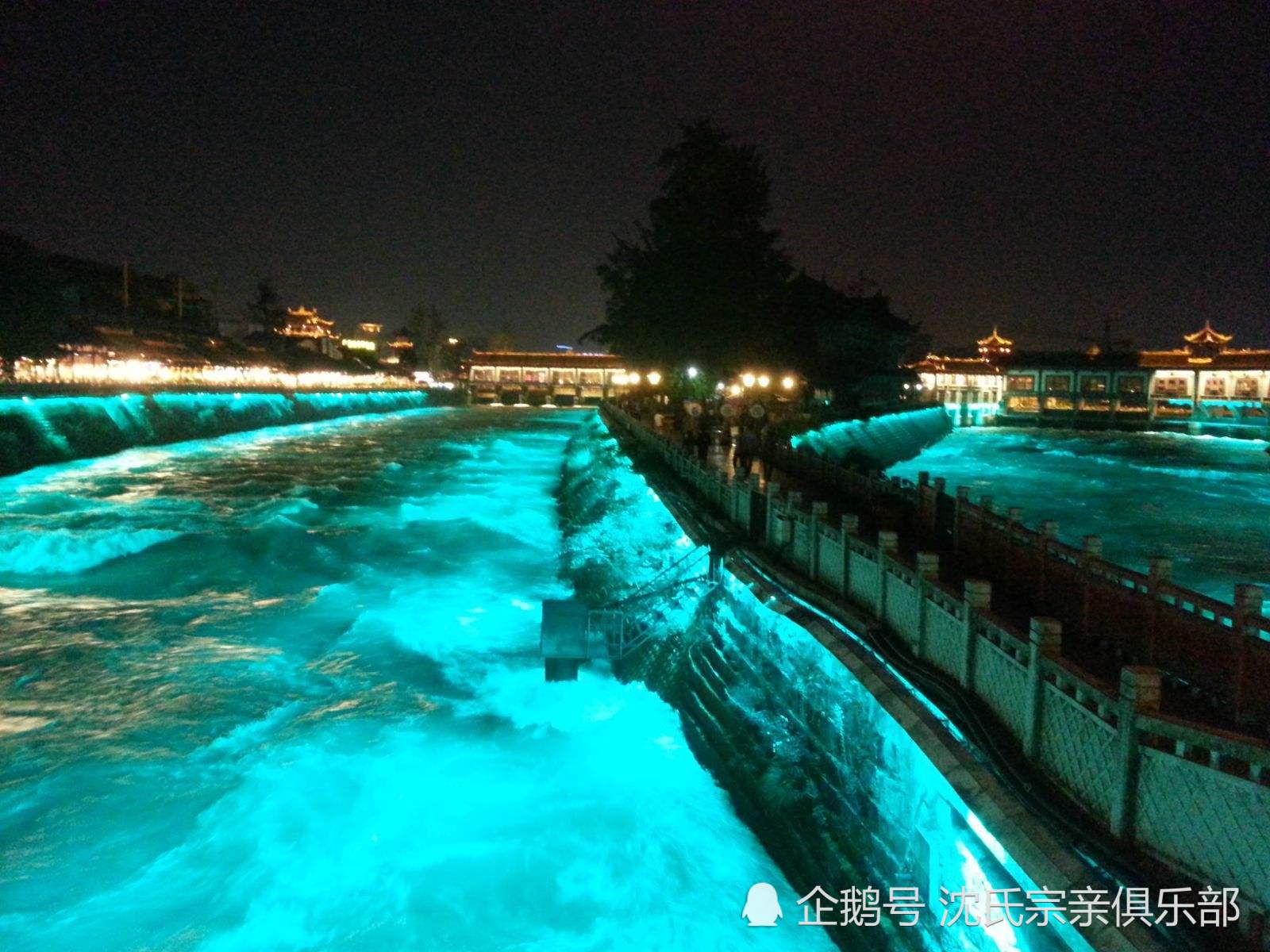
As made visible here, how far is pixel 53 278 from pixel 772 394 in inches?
1425

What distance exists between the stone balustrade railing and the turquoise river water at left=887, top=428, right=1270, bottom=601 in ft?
32.7

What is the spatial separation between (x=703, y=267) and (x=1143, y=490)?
2026 cm

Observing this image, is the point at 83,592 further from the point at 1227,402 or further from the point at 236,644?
the point at 1227,402

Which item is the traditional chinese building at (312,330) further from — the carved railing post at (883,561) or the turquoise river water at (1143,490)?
the carved railing post at (883,561)

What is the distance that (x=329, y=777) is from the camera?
30.8ft

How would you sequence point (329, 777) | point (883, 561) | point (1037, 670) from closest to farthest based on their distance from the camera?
point (1037, 670), point (883, 561), point (329, 777)

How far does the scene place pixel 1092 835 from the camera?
461 centimetres

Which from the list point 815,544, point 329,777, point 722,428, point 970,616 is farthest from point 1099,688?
point 722,428

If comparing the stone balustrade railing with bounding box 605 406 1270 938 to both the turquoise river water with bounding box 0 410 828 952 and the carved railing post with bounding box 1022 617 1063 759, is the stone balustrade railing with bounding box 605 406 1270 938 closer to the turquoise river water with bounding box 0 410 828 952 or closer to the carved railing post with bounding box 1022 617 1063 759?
the carved railing post with bounding box 1022 617 1063 759

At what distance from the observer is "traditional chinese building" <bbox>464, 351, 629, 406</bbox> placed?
9294 cm

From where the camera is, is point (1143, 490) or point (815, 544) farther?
point (1143, 490)

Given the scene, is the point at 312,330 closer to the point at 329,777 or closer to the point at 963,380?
the point at 963,380

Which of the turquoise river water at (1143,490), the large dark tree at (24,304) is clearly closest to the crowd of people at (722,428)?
the turquoise river water at (1143,490)

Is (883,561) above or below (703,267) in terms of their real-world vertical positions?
below
